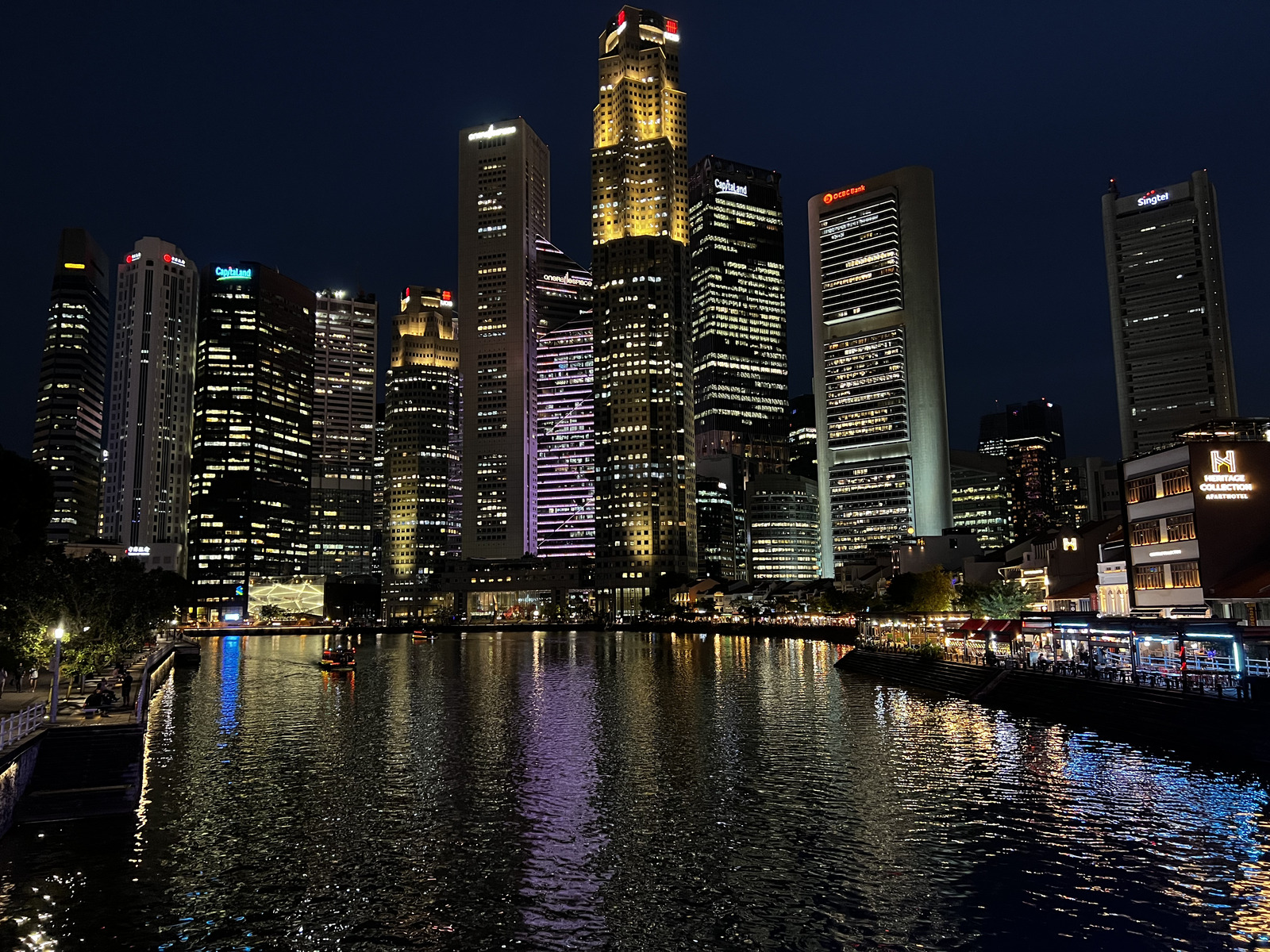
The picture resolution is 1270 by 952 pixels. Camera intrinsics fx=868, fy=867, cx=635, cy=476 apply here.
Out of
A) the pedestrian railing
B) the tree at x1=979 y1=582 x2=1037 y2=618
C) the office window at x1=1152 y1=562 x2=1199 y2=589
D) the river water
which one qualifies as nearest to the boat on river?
the river water

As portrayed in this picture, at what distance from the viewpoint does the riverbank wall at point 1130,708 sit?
4569cm

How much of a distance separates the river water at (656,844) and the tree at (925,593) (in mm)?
85169

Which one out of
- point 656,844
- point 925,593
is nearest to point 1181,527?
point 656,844

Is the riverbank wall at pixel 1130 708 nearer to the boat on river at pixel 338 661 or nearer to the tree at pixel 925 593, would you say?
the tree at pixel 925 593

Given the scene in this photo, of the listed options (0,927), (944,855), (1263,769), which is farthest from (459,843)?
(1263,769)

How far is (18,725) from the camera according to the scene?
37.7 metres

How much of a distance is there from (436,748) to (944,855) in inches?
1274

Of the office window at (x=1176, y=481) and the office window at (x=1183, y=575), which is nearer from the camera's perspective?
the office window at (x=1183, y=575)

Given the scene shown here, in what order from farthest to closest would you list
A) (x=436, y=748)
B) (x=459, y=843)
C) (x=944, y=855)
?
(x=436, y=748) < (x=459, y=843) < (x=944, y=855)

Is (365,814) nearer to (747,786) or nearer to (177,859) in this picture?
(177,859)

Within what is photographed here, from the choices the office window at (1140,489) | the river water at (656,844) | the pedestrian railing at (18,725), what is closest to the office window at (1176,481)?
the office window at (1140,489)

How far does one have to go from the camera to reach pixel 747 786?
4166cm

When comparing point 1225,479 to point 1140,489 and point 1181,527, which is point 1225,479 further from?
point 1140,489

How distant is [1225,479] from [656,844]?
5917 centimetres
